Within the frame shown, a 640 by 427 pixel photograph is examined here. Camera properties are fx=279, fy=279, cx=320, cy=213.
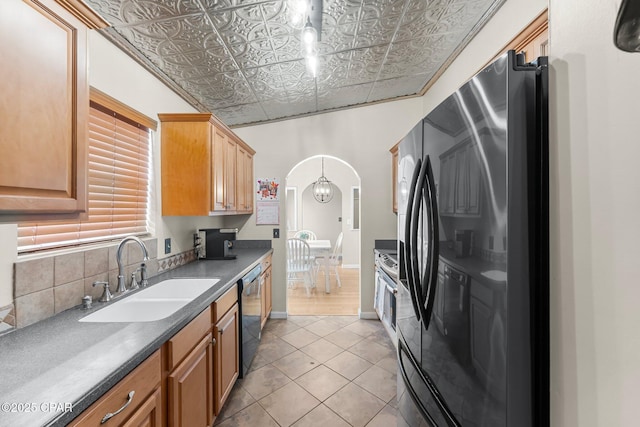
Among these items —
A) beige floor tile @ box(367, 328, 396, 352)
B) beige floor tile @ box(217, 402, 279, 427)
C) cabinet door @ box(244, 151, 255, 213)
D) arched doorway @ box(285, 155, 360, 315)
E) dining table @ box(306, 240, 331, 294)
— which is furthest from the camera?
dining table @ box(306, 240, 331, 294)

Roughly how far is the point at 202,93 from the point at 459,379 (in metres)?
2.82

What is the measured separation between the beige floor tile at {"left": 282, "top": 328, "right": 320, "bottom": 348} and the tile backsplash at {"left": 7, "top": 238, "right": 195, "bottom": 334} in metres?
1.68

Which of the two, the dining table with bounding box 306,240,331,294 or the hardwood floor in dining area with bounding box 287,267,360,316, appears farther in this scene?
the dining table with bounding box 306,240,331,294

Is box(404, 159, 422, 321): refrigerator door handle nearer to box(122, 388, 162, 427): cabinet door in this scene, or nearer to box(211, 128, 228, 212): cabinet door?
box(122, 388, 162, 427): cabinet door

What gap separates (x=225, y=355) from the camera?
6.02 feet

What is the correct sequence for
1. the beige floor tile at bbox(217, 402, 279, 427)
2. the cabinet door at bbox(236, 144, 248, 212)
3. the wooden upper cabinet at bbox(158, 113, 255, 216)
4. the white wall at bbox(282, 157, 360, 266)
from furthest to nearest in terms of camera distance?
the white wall at bbox(282, 157, 360, 266), the cabinet door at bbox(236, 144, 248, 212), the wooden upper cabinet at bbox(158, 113, 255, 216), the beige floor tile at bbox(217, 402, 279, 427)

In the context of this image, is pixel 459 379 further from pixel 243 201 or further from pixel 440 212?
pixel 243 201

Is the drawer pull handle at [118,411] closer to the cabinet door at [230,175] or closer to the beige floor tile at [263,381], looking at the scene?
the beige floor tile at [263,381]

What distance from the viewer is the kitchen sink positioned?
4.91ft

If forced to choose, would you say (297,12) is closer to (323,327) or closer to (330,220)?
(323,327)

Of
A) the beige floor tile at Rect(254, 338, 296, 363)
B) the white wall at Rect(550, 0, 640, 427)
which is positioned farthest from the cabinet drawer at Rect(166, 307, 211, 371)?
the white wall at Rect(550, 0, 640, 427)

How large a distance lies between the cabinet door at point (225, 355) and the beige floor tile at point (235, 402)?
115 mm

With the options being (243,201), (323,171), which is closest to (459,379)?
(243,201)

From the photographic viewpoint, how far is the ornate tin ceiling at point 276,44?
5.30ft
